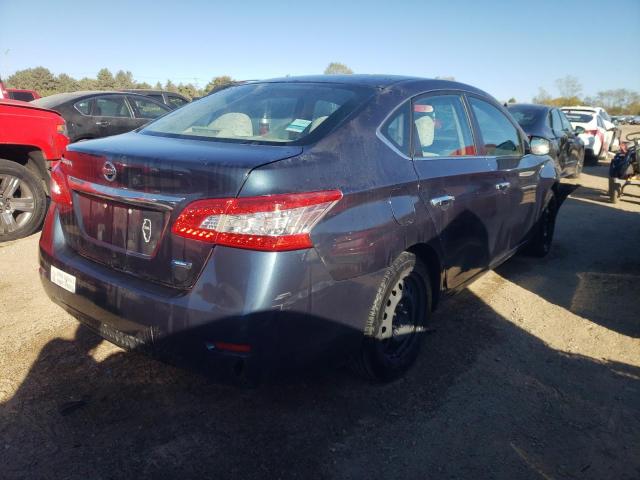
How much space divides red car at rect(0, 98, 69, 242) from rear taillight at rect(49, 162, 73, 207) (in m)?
3.03

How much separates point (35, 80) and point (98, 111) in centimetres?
4693

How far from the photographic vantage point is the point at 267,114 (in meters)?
2.87

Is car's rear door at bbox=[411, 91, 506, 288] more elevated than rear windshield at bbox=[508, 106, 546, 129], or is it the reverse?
rear windshield at bbox=[508, 106, 546, 129]

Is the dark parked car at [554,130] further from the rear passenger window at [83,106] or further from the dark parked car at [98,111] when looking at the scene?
the rear passenger window at [83,106]

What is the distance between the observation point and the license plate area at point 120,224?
211cm

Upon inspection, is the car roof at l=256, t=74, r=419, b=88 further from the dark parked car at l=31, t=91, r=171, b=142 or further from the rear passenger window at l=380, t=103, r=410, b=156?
the dark parked car at l=31, t=91, r=171, b=142

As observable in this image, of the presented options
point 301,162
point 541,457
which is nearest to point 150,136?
point 301,162

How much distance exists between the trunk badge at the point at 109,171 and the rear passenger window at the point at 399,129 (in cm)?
132

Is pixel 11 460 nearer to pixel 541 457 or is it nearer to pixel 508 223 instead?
pixel 541 457

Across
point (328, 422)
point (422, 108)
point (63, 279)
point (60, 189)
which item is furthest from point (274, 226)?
point (422, 108)

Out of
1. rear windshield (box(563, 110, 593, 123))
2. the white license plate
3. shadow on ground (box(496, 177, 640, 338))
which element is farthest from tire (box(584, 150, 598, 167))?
the white license plate

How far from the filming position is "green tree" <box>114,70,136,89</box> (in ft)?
169

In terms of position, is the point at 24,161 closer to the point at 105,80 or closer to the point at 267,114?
the point at 267,114

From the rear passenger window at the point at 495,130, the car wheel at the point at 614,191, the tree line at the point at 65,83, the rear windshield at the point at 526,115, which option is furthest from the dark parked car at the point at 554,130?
the tree line at the point at 65,83
